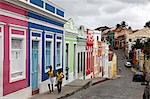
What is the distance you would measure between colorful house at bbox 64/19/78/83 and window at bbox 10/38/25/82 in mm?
9211

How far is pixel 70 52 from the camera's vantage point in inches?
1064

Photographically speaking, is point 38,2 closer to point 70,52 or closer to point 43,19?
point 43,19

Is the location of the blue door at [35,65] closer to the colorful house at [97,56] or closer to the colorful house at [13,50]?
the colorful house at [13,50]

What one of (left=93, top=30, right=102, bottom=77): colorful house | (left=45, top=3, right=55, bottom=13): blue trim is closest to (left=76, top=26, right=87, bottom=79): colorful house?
(left=93, top=30, right=102, bottom=77): colorful house

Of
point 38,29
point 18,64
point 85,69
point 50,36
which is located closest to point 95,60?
point 85,69

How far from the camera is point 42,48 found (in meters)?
18.9

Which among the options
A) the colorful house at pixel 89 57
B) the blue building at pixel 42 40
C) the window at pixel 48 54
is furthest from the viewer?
the colorful house at pixel 89 57

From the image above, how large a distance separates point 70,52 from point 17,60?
1199cm

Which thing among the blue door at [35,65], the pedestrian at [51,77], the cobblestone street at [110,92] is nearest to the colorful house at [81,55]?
the cobblestone street at [110,92]

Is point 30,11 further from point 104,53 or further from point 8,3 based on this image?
point 104,53

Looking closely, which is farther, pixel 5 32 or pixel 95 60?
pixel 95 60

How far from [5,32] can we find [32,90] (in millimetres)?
4487

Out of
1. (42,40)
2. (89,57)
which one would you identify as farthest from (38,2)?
(89,57)

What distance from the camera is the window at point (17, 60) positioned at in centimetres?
1471
